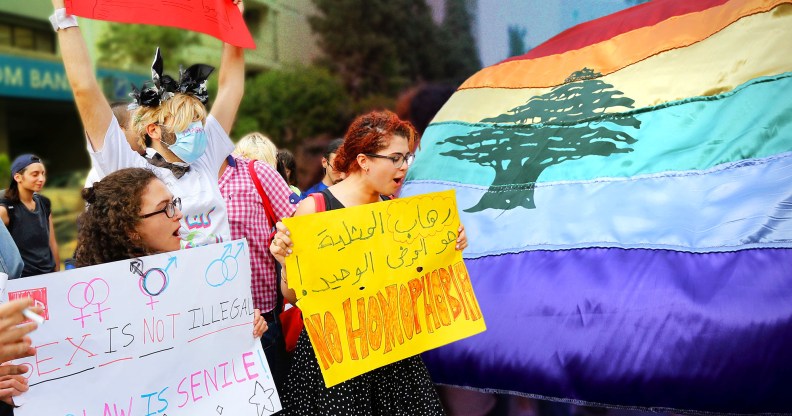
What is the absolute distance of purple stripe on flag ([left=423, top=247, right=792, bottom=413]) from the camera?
8.41 feet

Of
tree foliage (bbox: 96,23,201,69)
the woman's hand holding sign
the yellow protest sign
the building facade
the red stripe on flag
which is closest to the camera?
the woman's hand holding sign

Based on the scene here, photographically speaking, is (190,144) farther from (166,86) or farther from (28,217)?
(28,217)

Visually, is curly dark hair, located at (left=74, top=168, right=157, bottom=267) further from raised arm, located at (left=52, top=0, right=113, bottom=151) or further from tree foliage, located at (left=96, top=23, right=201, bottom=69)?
tree foliage, located at (left=96, top=23, right=201, bottom=69)

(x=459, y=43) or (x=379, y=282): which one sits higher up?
(x=459, y=43)

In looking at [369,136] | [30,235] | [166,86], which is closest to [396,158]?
[369,136]

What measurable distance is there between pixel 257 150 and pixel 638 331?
190 cm

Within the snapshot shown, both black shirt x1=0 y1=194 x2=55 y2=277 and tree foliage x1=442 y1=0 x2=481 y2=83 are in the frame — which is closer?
black shirt x1=0 y1=194 x2=55 y2=277

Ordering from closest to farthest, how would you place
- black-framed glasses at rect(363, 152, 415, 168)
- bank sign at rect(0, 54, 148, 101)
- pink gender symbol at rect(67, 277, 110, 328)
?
pink gender symbol at rect(67, 277, 110, 328), black-framed glasses at rect(363, 152, 415, 168), bank sign at rect(0, 54, 148, 101)

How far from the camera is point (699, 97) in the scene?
333 cm

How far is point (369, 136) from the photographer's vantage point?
2.63 metres

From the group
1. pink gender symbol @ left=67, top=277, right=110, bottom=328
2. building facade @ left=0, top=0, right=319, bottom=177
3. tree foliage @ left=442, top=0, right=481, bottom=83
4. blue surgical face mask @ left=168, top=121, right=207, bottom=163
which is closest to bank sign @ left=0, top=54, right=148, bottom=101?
building facade @ left=0, top=0, right=319, bottom=177

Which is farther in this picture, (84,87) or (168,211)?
(84,87)

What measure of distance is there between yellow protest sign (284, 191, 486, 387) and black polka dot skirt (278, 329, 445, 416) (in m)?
0.12

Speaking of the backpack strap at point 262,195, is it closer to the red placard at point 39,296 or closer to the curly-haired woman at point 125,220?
the curly-haired woman at point 125,220
